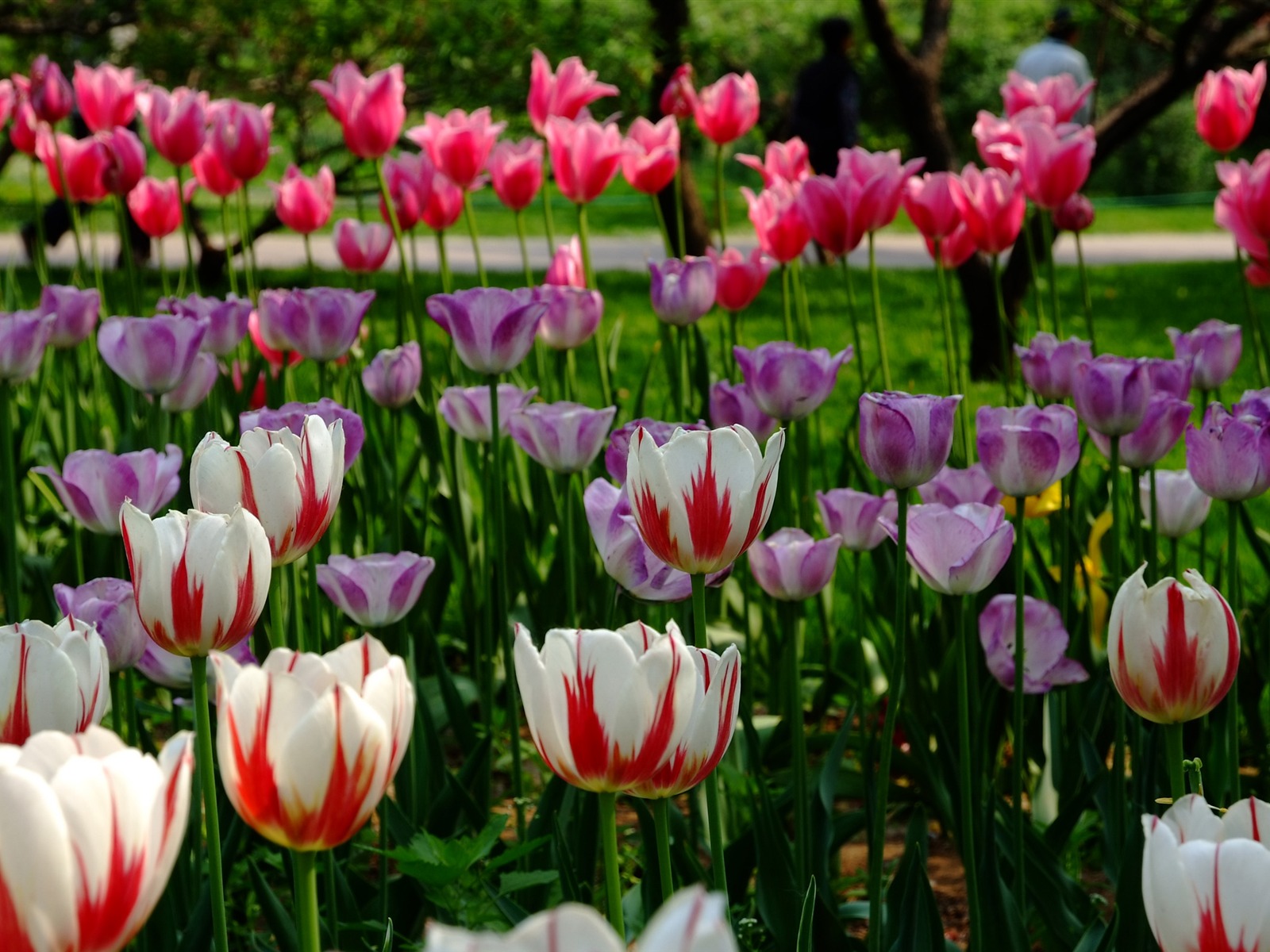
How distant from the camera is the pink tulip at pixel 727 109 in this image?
309cm

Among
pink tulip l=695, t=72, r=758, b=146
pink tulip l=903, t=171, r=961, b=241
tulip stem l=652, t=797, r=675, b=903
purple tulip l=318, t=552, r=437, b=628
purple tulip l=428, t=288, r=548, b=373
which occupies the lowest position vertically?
purple tulip l=318, t=552, r=437, b=628

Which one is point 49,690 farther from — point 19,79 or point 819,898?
point 19,79

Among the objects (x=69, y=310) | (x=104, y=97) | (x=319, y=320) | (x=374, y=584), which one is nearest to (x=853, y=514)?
(x=374, y=584)

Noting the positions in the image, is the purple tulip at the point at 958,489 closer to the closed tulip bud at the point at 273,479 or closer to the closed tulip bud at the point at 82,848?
the closed tulip bud at the point at 273,479

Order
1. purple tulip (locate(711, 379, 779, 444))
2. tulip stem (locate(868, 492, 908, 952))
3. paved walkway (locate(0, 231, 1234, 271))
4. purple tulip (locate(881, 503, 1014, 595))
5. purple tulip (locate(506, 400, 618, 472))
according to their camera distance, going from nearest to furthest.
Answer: tulip stem (locate(868, 492, 908, 952)) → purple tulip (locate(881, 503, 1014, 595)) → purple tulip (locate(506, 400, 618, 472)) → purple tulip (locate(711, 379, 779, 444)) → paved walkway (locate(0, 231, 1234, 271))

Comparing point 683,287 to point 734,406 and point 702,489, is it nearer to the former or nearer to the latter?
point 734,406

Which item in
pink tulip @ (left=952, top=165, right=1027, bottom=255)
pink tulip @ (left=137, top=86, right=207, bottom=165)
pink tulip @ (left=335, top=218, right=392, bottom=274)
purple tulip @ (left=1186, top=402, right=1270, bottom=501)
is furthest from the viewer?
pink tulip @ (left=335, top=218, right=392, bottom=274)

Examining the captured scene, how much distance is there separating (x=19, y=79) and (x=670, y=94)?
1.60m

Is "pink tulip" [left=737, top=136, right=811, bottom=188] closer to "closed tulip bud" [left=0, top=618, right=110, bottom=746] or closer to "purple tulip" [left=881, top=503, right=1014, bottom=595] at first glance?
"purple tulip" [left=881, top=503, right=1014, bottom=595]

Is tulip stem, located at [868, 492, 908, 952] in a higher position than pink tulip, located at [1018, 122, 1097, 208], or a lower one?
lower

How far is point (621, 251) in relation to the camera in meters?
14.1

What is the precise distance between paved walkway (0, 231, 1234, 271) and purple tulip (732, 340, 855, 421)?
844cm

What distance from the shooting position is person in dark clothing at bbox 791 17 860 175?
31.8ft

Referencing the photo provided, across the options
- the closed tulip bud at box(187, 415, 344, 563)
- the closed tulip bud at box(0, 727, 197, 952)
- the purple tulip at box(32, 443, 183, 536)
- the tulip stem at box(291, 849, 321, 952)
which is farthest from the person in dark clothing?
the closed tulip bud at box(0, 727, 197, 952)
